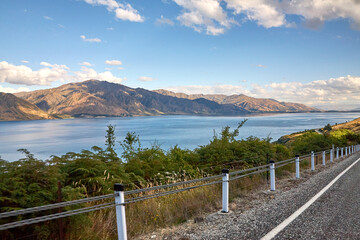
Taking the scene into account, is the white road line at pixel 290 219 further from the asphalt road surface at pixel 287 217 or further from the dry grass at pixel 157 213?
the dry grass at pixel 157 213

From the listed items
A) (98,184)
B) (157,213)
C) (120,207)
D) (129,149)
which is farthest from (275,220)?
(129,149)

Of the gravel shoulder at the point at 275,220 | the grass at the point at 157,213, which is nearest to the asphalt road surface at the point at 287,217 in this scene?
the gravel shoulder at the point at 275,220

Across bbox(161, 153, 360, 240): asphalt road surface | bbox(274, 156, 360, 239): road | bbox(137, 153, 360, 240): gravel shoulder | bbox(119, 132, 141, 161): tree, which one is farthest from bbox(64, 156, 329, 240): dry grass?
bbox(119, 132, 141, 161): tree

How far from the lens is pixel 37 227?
4.14 meters

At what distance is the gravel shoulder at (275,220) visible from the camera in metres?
5.01

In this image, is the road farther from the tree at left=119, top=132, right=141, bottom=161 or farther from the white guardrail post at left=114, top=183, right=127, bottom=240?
the tree at left=119, top=132, right=141, bottom=161

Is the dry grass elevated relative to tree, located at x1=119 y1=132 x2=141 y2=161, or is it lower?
lower

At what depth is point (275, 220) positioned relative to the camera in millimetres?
5758

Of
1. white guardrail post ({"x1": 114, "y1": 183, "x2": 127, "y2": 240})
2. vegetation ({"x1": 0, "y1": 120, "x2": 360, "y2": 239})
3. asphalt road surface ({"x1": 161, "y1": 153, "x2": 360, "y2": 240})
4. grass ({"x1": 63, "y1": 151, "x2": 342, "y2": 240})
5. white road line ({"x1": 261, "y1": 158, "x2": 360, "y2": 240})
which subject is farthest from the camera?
grass ({"x1": 63, "y1": 151, "x2": 342, "y2": 240})

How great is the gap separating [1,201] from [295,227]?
5.67m

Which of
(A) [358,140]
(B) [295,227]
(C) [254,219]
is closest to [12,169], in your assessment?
(C) [254,219]

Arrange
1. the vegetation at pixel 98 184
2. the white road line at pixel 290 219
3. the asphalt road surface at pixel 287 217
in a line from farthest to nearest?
1. the asphalt road surface at pixel 287 217
2. the white road line at pixel 290 219
3. the vegetation at pixel 98 184

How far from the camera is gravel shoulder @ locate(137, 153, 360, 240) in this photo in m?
5.01

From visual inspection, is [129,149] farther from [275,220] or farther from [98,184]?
[275,220]
